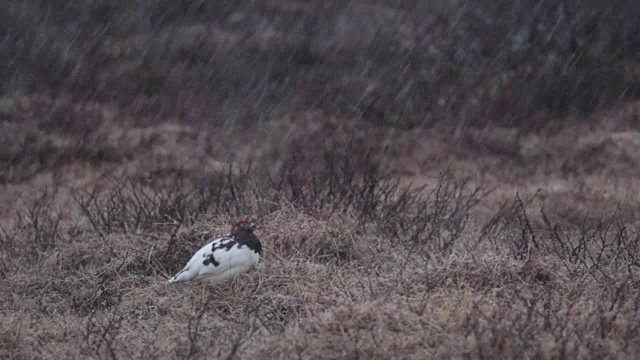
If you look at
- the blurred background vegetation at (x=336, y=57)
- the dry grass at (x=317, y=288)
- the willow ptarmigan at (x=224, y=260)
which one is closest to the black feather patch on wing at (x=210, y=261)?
the willow ptarmigan at (x=224, y=260)

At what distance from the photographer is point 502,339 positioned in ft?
15.9

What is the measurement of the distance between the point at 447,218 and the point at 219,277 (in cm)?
392

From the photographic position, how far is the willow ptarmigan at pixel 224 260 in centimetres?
645

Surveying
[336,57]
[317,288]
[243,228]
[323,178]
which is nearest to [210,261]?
[243,228]

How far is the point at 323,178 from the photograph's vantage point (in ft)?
34.9

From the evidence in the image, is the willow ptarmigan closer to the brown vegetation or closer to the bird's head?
the bird's head

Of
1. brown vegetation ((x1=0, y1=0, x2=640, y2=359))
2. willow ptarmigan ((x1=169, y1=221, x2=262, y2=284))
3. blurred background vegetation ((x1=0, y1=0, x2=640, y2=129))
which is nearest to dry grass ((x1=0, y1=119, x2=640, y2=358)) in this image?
brown vegetation ((x1=0, y1=0, x2=640, y2=359))

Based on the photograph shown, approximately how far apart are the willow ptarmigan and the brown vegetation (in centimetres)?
19

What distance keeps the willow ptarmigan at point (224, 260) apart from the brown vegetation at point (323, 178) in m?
0.19

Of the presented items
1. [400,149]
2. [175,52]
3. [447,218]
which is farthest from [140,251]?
[175,52]

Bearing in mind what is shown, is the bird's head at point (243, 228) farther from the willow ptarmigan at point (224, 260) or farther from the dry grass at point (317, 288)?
the dry grass at point (317, 288)

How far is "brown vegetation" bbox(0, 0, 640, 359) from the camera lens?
557 cm

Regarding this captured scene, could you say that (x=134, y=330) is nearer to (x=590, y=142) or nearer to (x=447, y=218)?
(x=447, y=218)

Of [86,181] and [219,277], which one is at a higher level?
[219,277]
